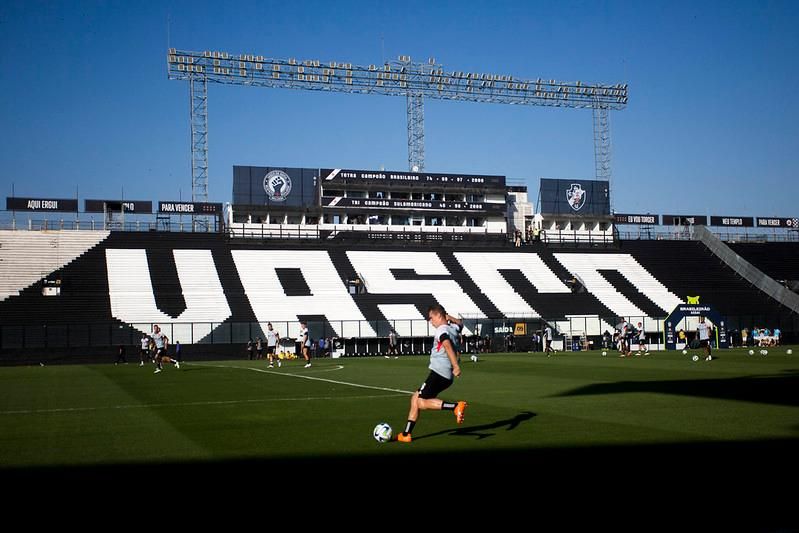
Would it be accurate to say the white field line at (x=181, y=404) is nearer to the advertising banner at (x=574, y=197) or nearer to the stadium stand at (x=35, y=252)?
the stadium stand at (x=35, y=252)

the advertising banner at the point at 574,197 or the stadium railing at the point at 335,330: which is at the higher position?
the advertising banner at the point at 574,197

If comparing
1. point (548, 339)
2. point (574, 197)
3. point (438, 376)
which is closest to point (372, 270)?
point (548, 339)

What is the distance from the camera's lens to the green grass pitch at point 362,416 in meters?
12.1

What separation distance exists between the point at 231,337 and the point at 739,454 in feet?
156

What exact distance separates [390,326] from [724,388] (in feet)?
126

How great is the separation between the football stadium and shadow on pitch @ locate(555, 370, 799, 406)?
18 centimetres

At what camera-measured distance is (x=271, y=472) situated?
10.1m

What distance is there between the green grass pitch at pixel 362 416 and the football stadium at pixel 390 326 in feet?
0.34

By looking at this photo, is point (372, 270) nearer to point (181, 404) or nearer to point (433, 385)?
point (181, 404)

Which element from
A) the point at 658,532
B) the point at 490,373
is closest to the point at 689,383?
the point at 490,373

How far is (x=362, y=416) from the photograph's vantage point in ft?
52.7

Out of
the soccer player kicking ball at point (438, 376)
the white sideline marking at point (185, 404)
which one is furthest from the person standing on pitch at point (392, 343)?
the soccer player kicking ball at point (438, 376)

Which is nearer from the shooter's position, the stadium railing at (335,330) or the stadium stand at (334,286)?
the stadium railing at (335,330)

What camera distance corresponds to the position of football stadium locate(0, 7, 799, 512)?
40.5ft
